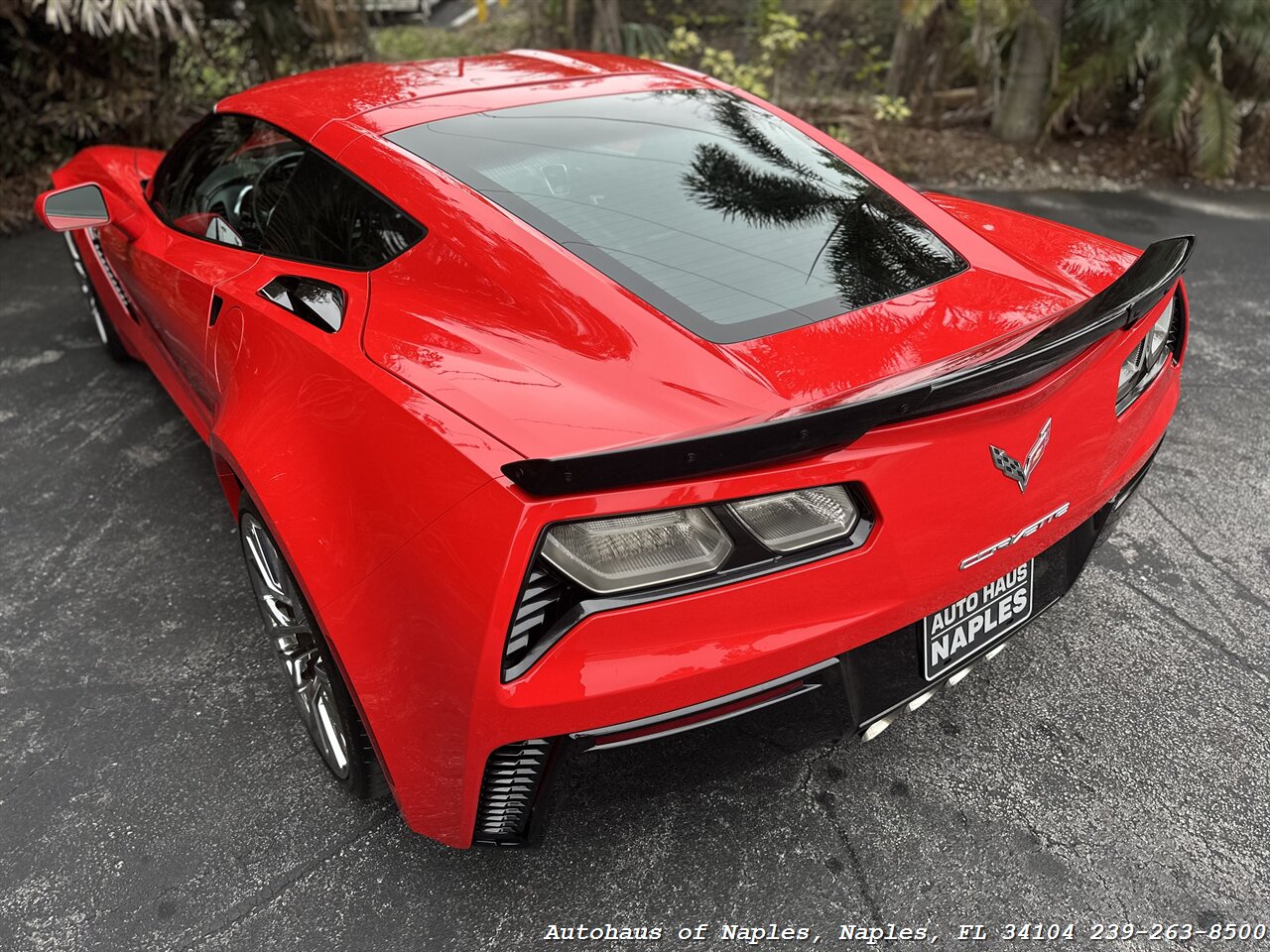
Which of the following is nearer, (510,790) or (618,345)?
(510,790)

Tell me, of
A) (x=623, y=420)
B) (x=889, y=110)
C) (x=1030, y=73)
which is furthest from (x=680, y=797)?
(x=1030, y=73)

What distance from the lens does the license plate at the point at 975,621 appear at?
170 cm

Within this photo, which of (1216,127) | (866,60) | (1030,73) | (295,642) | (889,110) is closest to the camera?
(295,642)

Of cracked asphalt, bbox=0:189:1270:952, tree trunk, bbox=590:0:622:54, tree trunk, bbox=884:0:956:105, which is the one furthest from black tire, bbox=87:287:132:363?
tree trunk, bbox=884:0:956:105

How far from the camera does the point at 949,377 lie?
1499 millimetres

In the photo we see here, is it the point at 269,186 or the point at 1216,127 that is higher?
the point at 269,186

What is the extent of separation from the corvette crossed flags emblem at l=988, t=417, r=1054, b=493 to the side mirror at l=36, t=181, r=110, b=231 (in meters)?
2.73

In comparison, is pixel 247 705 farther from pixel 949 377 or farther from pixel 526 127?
pixel 949 377

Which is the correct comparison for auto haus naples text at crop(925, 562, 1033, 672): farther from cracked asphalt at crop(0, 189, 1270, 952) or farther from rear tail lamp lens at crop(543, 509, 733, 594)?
rear tail lamp lens at crop(543, 509, 733, 594)

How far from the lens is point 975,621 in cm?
178

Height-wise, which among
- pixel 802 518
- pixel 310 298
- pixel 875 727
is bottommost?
pixel 875 727

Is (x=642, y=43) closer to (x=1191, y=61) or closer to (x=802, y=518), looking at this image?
(x=1191, y=61)

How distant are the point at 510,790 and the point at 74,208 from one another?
7.98ft

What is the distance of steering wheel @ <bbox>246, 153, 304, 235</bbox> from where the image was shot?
247 centimetres
